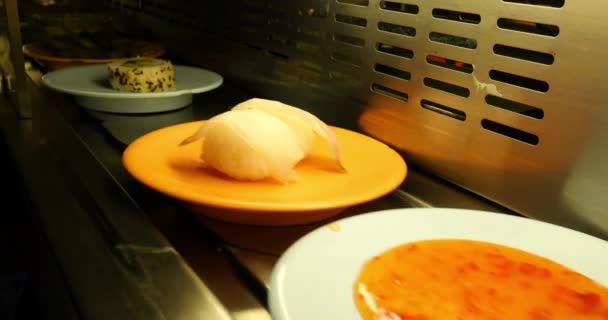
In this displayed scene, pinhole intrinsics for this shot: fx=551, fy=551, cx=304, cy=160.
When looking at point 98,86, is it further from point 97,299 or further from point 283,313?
point 283,313

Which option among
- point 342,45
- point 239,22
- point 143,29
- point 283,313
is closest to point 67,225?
point 283,313

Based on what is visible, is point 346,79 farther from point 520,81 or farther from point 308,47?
point 520,81

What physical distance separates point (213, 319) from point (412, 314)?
154 mm

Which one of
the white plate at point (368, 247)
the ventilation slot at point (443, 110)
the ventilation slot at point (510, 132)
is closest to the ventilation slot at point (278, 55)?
the ventilation slot at point (443, 110)

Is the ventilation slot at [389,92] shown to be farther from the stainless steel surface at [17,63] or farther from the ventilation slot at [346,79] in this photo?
the stainless steel surface at [17,63]

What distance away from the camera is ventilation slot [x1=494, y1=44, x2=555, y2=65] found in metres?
0.57

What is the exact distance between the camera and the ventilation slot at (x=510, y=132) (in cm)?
60

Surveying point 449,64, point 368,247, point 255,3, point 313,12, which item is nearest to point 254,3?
point 255,3

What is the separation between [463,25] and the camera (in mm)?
642

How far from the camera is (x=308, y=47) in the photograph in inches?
37.2

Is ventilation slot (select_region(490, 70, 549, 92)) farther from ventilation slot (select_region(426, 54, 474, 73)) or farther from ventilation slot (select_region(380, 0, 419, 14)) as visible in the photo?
ventilation slot (select_region(380, 0, 419, 14))

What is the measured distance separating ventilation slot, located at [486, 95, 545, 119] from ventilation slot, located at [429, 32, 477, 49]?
0.21 ft

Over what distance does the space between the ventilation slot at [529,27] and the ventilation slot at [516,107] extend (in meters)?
0.08

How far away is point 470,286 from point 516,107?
27cm
